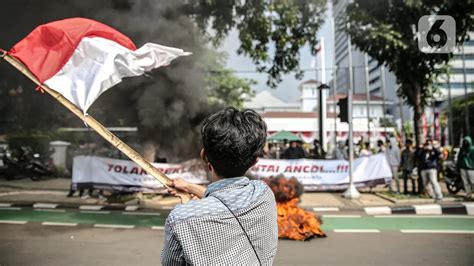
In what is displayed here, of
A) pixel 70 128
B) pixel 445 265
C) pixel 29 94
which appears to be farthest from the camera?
pixel 70 128

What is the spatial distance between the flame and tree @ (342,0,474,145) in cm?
395

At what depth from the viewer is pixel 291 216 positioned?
16.9 feet

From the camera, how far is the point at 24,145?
13.1 meters

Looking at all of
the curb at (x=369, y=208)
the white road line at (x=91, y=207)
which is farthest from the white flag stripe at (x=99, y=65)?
the white road line at (x=91, y=207)

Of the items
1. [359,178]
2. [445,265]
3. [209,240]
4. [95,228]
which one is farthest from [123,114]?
[209,240]

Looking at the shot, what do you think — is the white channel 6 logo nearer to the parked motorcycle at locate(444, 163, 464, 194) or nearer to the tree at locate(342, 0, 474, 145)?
the tree at locate(342, 0, 474, 145)

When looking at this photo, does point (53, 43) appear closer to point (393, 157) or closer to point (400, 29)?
point (400, 29)

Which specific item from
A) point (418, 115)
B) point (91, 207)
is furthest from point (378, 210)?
point (91, 207)

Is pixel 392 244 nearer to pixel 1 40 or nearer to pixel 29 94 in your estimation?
pixel 1 40

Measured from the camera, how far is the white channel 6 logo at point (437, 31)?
5.58m

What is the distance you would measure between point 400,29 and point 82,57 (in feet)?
20.8

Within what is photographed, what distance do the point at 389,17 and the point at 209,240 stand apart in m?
7.64

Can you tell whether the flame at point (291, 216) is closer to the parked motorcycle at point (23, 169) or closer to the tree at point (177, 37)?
the tree at point (177, 37)

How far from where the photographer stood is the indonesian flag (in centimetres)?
299
